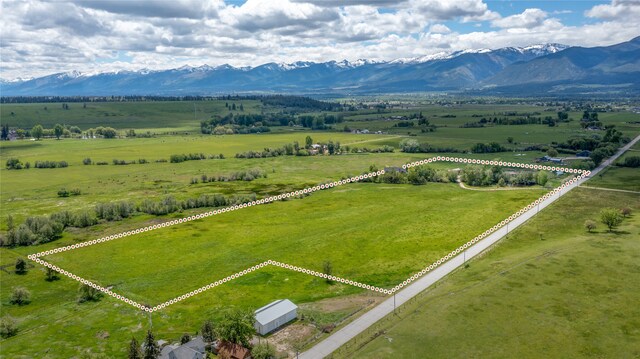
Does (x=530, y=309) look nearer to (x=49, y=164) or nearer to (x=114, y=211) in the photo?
(x=114, y=211)

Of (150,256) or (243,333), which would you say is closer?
(243,333)

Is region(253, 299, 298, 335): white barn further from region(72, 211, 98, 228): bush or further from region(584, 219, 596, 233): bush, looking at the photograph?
region(72, 211, 98, 228): bush

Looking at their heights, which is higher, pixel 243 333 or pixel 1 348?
pixel 243 333

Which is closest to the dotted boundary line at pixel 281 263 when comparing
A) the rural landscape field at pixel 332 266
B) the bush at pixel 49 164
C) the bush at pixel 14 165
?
the rural landscape field at pixel 332 266

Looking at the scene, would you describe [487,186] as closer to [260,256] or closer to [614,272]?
[614,272]

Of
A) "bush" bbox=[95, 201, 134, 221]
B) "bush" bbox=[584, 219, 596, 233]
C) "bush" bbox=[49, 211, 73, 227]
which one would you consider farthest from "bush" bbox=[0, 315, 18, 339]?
"bush" bbox=[584, 219, 596, 233]

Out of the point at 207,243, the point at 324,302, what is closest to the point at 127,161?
the point at 207,243

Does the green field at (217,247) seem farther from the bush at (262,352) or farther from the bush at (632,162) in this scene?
the bush at (632,162)
